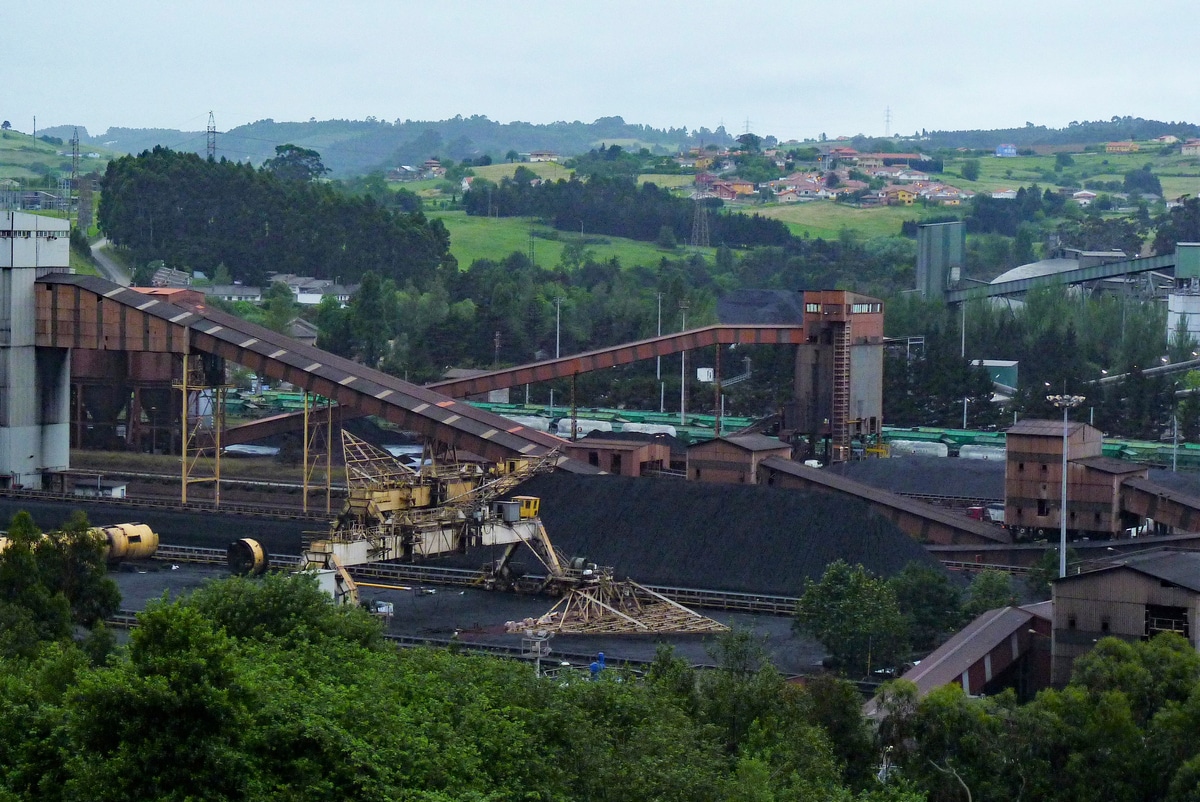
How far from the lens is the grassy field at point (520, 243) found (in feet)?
425

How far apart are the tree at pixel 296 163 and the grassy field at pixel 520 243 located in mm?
15539

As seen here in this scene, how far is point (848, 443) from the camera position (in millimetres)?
61969

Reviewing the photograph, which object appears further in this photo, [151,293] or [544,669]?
[151,293]

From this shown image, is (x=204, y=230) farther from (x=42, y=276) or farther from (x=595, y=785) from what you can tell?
(x=595, y=785)

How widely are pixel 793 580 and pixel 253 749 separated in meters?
22.7

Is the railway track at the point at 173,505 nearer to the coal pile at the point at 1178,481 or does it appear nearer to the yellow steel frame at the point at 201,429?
the yellow steel frame at the point at 201,429

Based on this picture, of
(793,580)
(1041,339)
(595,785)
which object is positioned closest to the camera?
(595,785)

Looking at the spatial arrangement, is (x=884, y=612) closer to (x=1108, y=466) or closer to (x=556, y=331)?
(x=1108, y=466)

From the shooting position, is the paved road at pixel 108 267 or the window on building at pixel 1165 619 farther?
the paved road at pixel 108 267

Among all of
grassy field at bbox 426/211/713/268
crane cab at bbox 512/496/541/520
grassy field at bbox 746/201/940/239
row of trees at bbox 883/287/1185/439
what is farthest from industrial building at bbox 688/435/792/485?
grassy field at bbox 746/201/940/239

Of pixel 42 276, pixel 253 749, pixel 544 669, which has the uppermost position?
pixel 42 276

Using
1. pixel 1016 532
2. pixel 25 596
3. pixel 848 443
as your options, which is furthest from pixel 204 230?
pixel 25 596

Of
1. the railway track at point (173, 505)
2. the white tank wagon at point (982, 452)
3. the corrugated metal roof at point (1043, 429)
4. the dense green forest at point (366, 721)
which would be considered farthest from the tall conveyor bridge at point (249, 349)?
the dense green forest at point (366, 721)

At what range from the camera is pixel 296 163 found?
517ft
